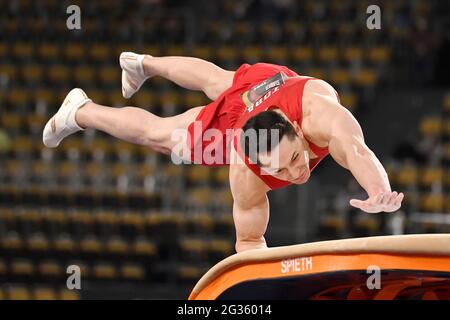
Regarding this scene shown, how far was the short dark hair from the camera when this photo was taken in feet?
12.6

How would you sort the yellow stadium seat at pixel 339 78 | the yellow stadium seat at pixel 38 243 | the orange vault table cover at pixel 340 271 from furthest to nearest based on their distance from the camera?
the yellow stadium seat at pixel 339 78
the yellow stadium seat at pixel 38 243
the orange vault table cover at pixel 340 271

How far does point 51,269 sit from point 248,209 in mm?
5152

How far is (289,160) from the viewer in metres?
3.89

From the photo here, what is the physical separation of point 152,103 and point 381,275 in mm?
7466

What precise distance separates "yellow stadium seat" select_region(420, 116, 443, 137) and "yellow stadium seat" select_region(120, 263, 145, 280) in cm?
329

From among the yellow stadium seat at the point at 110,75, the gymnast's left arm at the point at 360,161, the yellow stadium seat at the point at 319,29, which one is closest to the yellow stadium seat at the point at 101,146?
the yellow stadium seat at the point at 110,75

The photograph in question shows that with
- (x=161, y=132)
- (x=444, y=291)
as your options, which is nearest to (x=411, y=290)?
(x=444, y=291)

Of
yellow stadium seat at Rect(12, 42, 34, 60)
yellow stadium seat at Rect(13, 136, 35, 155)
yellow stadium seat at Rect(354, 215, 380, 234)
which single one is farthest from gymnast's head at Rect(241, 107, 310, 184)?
yellow stadium seat at Rect(12, 42, 34, 60)

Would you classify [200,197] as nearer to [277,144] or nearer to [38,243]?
[38,243]

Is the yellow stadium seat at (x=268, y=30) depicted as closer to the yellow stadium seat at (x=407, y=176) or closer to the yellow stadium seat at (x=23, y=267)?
the yellow stadium seat at (x=407, y=176)

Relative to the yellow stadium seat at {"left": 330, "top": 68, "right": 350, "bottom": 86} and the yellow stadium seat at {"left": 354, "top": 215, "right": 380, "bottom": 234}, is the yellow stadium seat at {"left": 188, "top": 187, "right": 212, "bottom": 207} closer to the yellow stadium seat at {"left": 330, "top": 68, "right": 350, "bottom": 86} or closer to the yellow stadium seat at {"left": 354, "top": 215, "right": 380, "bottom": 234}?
the yellow stadium seat at {"left": 354, "top": 215, "right": 380, "bottom": 234}

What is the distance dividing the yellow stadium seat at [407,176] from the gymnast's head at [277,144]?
5.36m

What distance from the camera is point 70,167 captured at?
10.1m

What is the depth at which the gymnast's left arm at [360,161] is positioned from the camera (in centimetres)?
338
